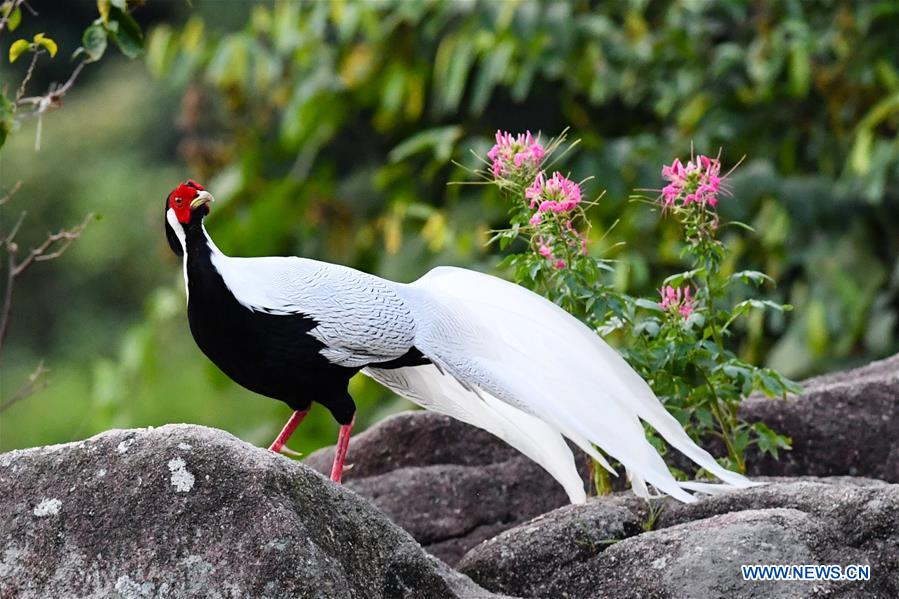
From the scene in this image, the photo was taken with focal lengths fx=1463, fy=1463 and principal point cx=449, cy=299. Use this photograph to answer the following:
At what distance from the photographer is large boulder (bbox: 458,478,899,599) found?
2.80 m

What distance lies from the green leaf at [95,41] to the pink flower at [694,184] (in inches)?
57.1

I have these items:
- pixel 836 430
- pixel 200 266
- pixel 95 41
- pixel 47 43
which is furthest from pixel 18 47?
pixel 836 430

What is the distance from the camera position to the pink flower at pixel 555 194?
3414mm

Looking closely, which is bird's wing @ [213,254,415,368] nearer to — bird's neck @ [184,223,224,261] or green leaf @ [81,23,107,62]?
bird's neck @ [184,223,224,261]

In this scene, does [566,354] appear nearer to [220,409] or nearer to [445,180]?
[445,180]

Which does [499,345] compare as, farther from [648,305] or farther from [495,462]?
[495,462]

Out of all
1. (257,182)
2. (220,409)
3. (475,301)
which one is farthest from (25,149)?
(475,301)

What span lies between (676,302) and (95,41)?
1.60 meters

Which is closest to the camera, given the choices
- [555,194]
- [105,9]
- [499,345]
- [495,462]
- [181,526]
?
[181,526]

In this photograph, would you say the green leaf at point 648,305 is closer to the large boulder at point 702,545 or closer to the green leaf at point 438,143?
the large boulder at point 702,545

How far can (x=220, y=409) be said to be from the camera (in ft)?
39.1

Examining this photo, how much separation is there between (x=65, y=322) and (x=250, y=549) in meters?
13.2

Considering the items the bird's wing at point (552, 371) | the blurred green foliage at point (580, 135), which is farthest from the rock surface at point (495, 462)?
the blurred green foliage at point (580, 135)

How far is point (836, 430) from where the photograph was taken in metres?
3.92
